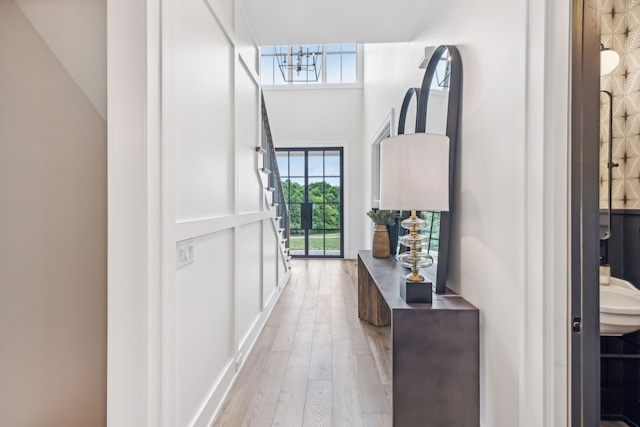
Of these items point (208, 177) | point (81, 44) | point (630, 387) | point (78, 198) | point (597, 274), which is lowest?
point (630, 387)

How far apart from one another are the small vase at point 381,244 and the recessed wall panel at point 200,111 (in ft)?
4.81

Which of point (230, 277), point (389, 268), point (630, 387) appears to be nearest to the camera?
point (630, 387)

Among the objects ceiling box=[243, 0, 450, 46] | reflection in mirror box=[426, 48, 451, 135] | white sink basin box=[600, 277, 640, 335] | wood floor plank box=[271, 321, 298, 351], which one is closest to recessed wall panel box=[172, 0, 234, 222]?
ceiling box=[243, 0, 450, 46]

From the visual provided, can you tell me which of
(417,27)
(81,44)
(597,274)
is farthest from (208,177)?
(417,27)

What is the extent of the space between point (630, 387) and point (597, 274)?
103 cm

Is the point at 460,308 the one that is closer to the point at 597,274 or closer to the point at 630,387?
the point at 597,274

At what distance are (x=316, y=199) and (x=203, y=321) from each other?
16.5 ft

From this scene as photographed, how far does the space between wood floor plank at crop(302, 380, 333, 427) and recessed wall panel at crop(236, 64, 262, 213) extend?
129 cm

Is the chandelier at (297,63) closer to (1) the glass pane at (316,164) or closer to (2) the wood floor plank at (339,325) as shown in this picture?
(1) the glass pane at (316,164)

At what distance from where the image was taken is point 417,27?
2486 mm

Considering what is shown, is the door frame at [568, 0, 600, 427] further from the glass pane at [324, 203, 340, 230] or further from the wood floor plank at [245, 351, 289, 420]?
the glass pane at [324, 203, 340, 230]

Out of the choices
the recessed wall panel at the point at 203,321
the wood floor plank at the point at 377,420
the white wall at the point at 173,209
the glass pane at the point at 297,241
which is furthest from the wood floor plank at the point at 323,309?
the glass pane at the point at 297,241

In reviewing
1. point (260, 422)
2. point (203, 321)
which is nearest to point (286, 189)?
point (203, 321)

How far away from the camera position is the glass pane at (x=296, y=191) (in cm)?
643
